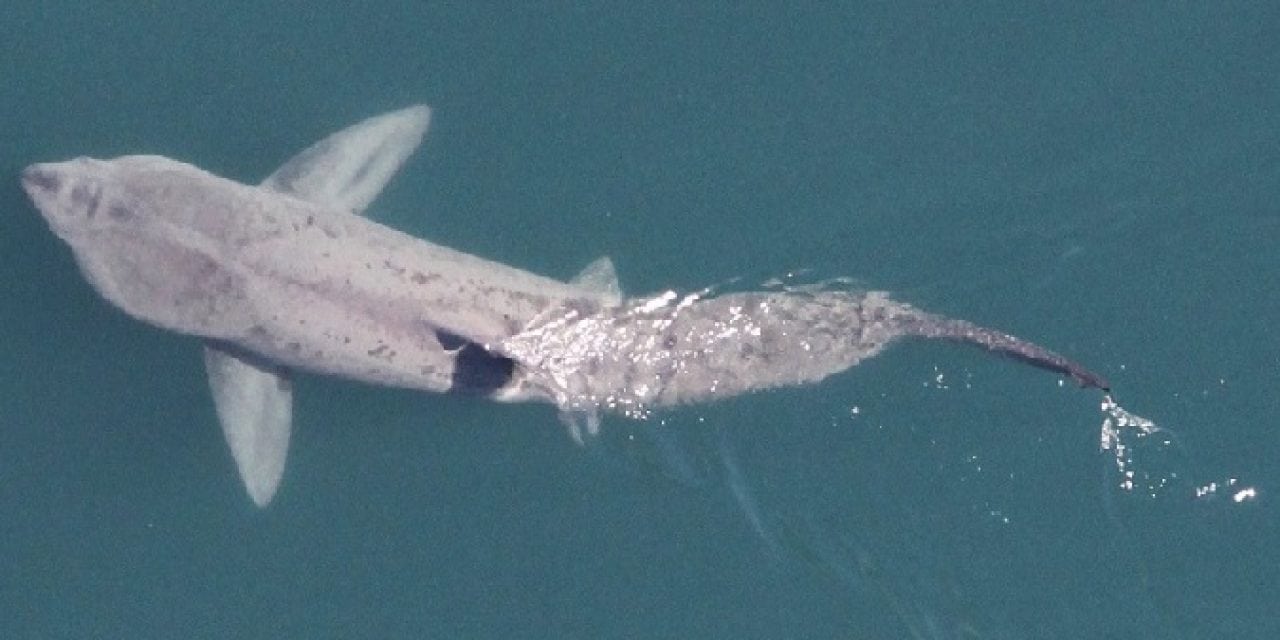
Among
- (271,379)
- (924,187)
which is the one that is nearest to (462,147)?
(271,379)

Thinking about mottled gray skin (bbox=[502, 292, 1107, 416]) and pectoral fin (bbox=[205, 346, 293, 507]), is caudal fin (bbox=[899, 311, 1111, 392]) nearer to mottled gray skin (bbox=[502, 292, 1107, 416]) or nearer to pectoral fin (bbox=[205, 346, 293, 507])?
mottled gray skin (bbox=[502, 292, 1107, 416])

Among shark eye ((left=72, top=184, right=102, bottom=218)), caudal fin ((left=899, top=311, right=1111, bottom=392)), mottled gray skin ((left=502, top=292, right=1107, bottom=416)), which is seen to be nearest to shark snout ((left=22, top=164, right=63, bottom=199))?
shark eye ((left=72, top=184, right=102, bottom=218))

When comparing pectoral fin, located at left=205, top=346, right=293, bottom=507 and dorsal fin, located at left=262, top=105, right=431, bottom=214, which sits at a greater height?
dorsal fin, located at left=262, top=105, right=431, bottom=214

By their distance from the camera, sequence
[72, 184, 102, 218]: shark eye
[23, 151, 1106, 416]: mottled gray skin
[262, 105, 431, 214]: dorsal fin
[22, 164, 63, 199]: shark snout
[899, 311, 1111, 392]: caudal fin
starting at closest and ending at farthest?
1. [899, 311, 1111, 392]: caudal fin
2. [23, 151, 1106, 416]: mottled gray skin
3. [72, 184, 102, 218]: shark eye
4. [22, 164, 63, 199]: shark snout
5. [262, 105, 431, 214]: dorsal fin

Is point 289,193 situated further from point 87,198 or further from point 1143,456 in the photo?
point 1143,456

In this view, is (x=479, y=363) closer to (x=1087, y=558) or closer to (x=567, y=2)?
(x=567, y=2)

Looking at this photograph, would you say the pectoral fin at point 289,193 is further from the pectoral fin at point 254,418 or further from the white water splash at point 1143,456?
the white water splash at point 1143,456

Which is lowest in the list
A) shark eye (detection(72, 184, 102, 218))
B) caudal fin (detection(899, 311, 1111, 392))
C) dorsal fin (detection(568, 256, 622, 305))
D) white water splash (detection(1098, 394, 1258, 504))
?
A: white water splash (detection(1098, 394, 1258, 504))
